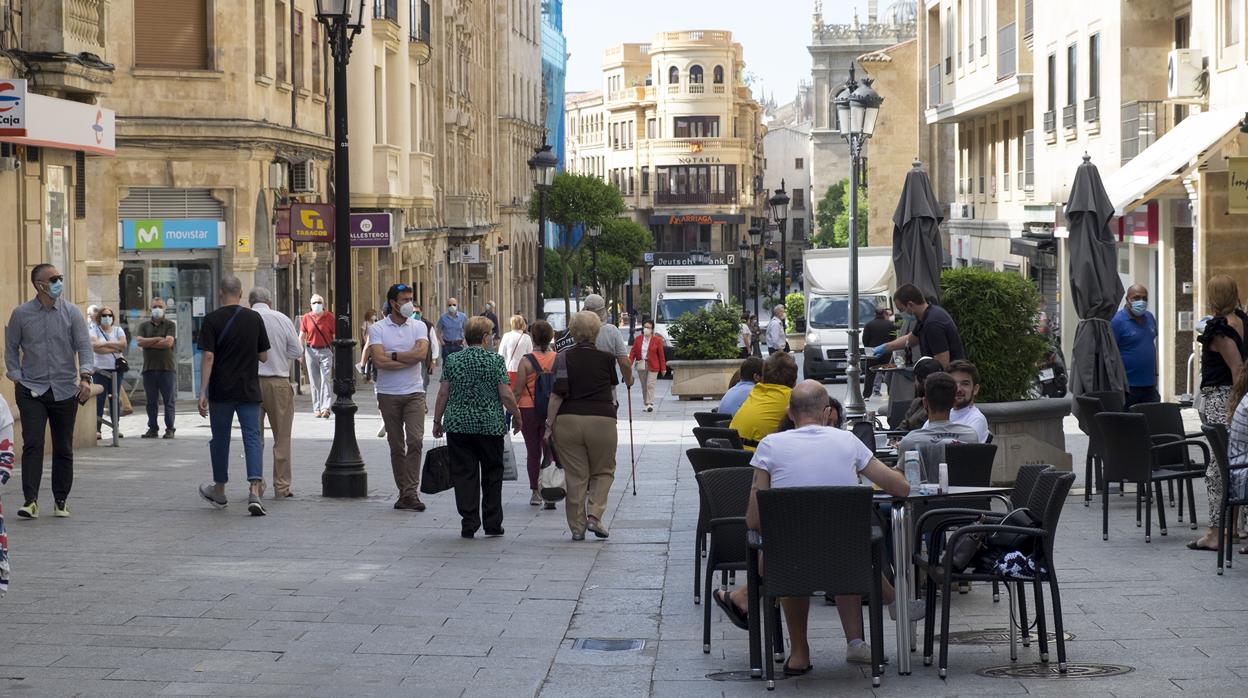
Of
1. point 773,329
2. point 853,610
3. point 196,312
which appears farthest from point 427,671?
point 773,329

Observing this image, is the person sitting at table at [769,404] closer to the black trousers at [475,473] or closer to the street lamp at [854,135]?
the black trousers at [475,473]

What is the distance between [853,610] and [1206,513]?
21.6 feet

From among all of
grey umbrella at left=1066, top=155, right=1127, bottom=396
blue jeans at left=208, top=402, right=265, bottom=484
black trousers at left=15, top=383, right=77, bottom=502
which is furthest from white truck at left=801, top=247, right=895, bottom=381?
black trousers at left=15, top=383, right=77, bottom=502

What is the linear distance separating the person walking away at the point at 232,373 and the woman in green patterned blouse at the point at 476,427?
1805 millimetres

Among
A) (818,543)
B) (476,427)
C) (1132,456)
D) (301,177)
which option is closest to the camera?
(818,543)

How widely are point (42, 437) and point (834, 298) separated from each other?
2989cm

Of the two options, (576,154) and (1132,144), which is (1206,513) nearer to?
(1132,144)

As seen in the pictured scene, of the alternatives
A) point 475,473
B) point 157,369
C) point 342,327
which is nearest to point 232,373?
point 342,327

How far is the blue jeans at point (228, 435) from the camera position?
1458cm

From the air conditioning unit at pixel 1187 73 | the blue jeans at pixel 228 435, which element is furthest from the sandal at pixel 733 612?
the air conditioning unit at pixel 1187 73

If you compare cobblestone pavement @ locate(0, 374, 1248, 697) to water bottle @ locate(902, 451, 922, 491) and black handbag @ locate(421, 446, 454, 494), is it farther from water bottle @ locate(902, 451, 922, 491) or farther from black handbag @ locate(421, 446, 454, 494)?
water bottle @ locate(902, 451, 922, 491)

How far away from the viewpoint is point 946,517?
365 inches

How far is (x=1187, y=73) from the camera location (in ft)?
88.9

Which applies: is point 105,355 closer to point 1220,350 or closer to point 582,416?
point 582,416
